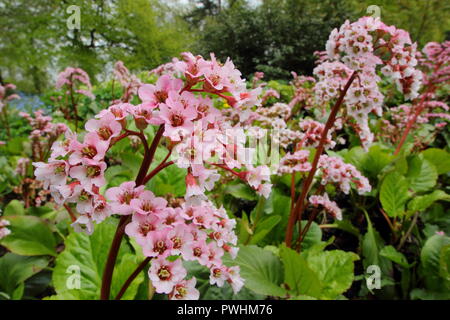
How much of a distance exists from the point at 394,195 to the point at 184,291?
4.76ft

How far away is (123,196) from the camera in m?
0.64

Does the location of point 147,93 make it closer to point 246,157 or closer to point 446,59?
point 246,157

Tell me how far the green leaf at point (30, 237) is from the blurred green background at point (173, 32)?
594 cm

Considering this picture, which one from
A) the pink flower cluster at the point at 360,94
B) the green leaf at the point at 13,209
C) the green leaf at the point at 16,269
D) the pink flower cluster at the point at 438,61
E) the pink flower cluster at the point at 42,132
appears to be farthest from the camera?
the pink flower cluster at the point at 438,61

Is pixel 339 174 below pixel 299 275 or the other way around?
the other way around

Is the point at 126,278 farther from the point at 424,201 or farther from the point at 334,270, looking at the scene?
the point at 424,201

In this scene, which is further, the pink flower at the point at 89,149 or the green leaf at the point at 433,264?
the green leaf at the point at 433,264

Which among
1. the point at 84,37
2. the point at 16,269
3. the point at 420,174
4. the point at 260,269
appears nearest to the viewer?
the point at 260,269

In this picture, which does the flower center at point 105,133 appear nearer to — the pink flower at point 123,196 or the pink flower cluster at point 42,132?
the pink flower at point 123,196

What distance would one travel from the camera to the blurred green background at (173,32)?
786 cm

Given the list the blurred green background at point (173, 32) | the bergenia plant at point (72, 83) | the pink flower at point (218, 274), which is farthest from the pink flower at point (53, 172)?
the blurred green background at point (173, 32)

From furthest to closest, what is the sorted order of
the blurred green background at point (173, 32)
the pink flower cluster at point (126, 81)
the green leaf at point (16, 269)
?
the blurred green background at point (173, 32)
the pink flower cluster at point (126, 81)
the green leaf at point (16, 269)

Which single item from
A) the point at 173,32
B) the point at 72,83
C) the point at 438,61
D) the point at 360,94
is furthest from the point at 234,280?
the point at 173,32
